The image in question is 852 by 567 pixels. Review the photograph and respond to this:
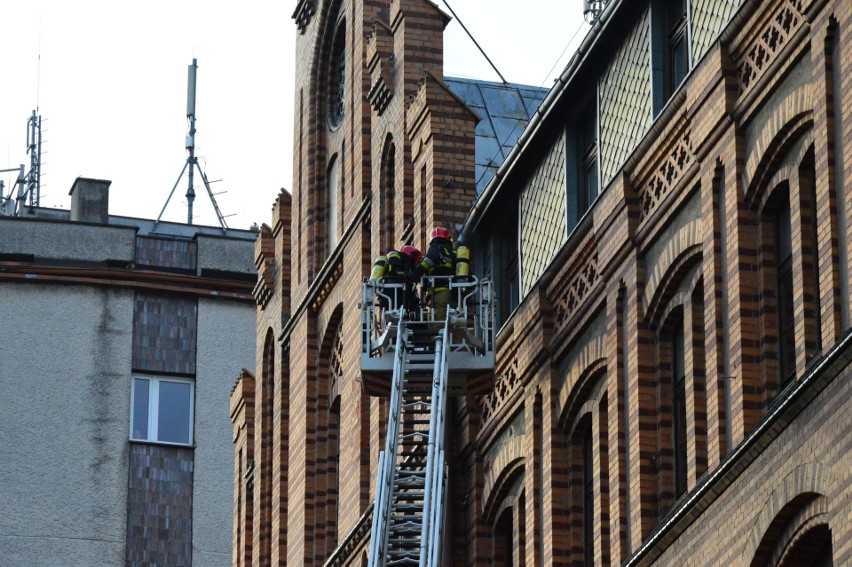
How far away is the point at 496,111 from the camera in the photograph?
121 feet

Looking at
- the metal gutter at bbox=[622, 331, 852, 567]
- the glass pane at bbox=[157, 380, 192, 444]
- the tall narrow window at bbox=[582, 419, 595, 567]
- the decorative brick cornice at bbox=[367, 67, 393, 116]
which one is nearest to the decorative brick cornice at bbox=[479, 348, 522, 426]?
the tall narrow window at bbox=[582, 419, 595, 567]

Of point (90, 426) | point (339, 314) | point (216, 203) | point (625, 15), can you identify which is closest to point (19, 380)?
point (90, 426)

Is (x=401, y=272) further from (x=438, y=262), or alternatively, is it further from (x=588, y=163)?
(x=588, y=163)

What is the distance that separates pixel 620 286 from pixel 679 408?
1772 mm

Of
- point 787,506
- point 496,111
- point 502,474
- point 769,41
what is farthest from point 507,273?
point 787,506

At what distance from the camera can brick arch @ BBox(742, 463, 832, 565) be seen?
21.2m

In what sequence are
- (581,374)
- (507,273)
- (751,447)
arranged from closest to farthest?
1. (751,447)
2. (581,374)
3. (507,273)

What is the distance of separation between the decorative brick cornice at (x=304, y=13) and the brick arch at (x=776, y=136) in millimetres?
17079

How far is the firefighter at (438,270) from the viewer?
30.4m

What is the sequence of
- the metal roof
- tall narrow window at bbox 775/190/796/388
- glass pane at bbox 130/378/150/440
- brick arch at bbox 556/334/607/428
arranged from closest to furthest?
tall narrow window at bbox 775/190/796/388 → brick arch at bbox 556/334/607/428 → the metal roof → glass pane at bbox 130/378/150/440

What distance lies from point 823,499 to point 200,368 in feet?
106

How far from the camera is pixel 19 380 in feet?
169

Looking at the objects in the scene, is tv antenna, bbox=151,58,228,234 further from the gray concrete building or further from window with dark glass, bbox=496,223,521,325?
window with dark glass, bbox=496,223,521,325

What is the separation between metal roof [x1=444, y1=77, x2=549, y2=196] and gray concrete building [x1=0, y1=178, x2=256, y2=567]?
1605 cm
